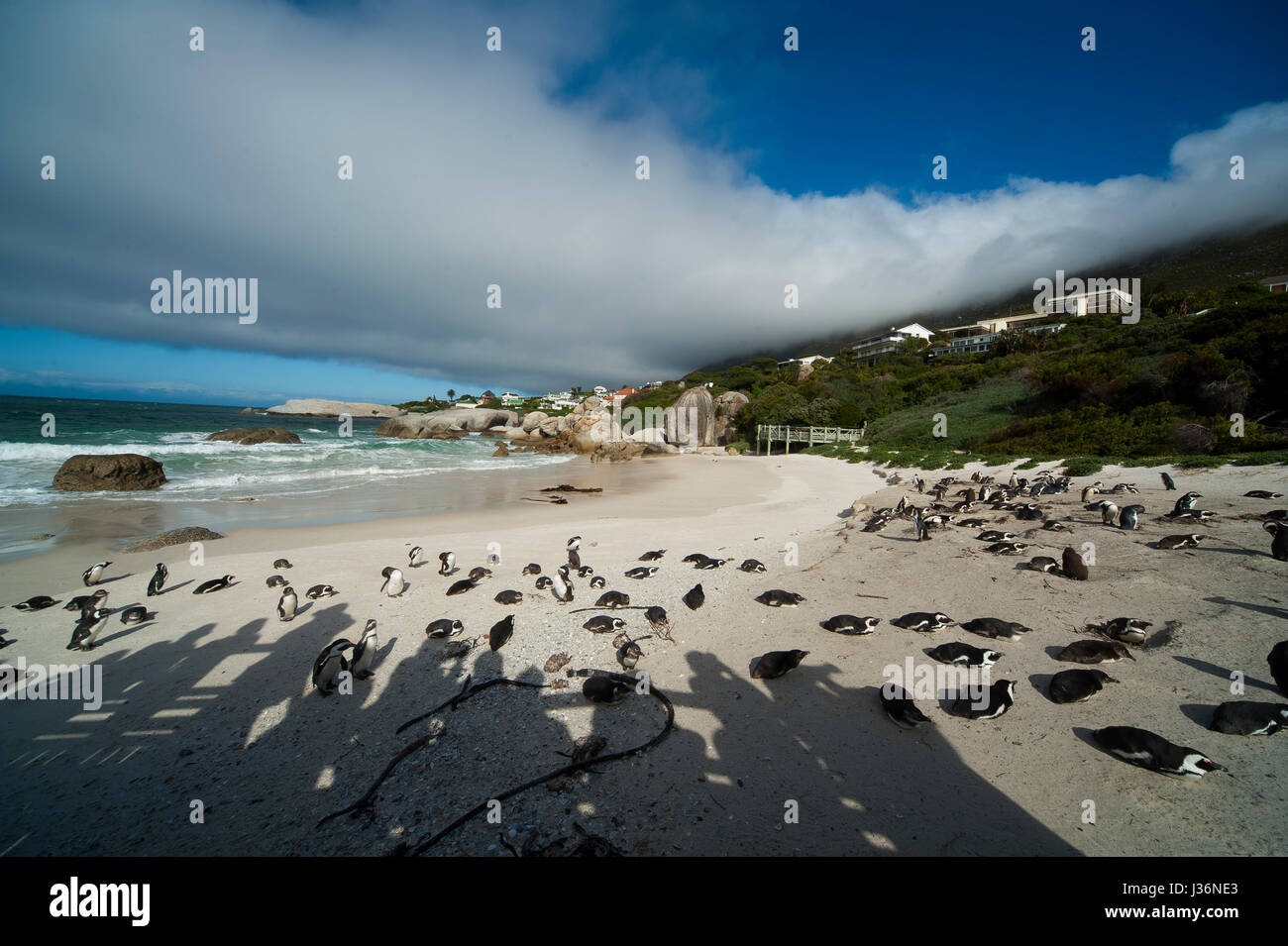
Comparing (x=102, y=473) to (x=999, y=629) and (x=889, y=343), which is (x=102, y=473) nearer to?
(x=999, y=629)

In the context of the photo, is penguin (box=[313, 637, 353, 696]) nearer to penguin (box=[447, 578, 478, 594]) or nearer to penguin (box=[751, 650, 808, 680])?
penguin (box=[447, 578, 478, 594])

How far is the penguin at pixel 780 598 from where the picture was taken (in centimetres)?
666

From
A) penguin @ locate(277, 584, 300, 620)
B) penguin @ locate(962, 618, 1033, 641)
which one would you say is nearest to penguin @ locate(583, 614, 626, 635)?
penguin @ locate(962, 618, 1033, 641)

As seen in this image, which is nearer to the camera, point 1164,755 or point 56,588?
point 1164,755

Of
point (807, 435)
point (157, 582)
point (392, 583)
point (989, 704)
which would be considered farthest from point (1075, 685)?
point (807, 435)

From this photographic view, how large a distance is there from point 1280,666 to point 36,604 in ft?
48.9

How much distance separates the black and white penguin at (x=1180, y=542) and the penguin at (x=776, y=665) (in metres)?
6.65

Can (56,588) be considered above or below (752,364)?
below
